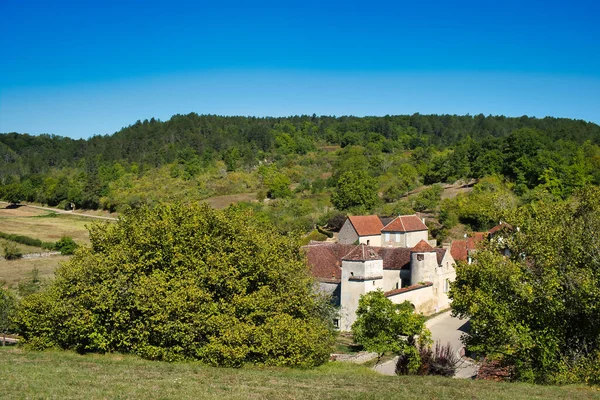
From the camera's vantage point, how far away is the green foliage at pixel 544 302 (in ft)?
75.2

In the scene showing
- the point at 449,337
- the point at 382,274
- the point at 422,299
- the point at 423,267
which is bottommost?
the point at 449,337

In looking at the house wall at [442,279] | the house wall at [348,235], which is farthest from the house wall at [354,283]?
the house wall at [348,235]

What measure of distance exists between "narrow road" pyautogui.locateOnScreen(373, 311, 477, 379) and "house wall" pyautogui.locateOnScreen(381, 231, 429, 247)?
35.7 ft

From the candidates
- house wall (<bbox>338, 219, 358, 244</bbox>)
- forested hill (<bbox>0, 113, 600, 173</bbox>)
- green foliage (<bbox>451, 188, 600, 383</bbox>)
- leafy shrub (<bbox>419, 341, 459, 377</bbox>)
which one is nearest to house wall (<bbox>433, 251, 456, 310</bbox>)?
house wall (<bbox>338, 219, 358, 244</bbox>)

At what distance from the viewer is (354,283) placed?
40.1 meters

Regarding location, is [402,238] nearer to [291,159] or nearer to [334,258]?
[334,258]

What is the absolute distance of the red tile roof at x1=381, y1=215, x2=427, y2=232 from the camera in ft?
184

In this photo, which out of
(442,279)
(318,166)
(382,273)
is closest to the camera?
(382,273)

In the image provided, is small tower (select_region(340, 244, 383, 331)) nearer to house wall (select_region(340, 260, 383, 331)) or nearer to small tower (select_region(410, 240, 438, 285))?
house wall (select_region(340, 260, 383, 331))

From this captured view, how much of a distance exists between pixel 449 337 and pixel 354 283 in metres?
7.18

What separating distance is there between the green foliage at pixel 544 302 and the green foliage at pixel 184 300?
7.63 meters

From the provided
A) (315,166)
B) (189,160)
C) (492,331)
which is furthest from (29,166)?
(492,331)

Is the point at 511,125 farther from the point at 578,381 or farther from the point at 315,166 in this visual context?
the point at 578,381

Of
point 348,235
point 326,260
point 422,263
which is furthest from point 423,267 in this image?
point 348,235
